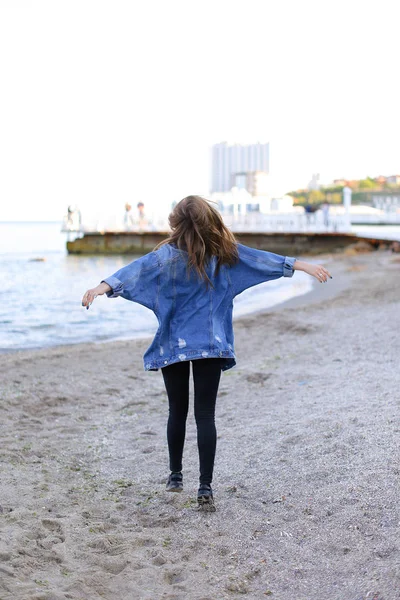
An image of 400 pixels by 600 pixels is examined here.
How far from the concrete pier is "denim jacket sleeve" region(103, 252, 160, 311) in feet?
111

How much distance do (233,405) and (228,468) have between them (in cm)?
184

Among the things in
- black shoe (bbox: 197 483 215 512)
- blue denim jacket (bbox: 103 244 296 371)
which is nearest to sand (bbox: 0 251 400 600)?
black shoe (bbox: 197 483 215 512)

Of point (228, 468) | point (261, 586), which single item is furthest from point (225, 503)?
point (261, 586)

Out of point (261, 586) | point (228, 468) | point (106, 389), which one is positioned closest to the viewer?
point (261, 586)

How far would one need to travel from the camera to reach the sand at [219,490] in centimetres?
310

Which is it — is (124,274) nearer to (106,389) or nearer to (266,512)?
(266,512)

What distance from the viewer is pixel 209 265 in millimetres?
3828

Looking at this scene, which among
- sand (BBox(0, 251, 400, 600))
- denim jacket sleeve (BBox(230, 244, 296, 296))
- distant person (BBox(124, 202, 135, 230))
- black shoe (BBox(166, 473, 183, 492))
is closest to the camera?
sand (BBox(0, 251, 400, 600))

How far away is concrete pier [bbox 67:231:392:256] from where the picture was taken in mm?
39938

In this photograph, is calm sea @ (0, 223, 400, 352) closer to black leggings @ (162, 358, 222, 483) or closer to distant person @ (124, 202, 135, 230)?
black leggings @ (162, 358, 222, 483)

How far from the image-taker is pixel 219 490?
423 cm

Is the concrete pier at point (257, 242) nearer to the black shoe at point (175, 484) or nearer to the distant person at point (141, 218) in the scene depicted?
the distant person at point (141, 218)

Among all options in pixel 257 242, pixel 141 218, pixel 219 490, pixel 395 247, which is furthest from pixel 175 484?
pixel 141 218

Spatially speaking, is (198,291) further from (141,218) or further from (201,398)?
(141,218)
